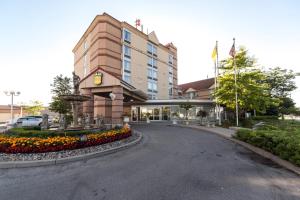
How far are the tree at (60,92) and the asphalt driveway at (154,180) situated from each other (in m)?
15.7

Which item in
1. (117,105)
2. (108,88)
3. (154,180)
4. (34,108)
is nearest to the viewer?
(154,180)

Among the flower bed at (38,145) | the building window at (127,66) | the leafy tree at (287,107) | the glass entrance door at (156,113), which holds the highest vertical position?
the building window at (127,66)

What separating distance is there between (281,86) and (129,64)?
30393 millimetres

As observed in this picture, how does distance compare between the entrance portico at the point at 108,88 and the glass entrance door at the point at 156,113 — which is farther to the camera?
the glass entrance door at the point at 156,113

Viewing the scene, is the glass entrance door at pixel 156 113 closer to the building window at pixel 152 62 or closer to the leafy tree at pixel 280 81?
the building window at pixel 152 62

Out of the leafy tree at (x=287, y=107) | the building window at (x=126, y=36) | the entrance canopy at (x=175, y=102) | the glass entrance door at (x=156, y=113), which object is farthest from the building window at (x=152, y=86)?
the leafy tree at (x=287, y=107)

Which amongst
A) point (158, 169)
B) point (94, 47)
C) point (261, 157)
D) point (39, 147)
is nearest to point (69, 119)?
point (39, 147)

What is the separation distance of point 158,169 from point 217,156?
363 cm

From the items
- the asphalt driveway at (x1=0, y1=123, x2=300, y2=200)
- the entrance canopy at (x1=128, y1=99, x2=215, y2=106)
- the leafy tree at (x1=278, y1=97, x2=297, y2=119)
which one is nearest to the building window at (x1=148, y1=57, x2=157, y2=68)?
the entrance canopy at (x1=128, y1=99, x2=215, y2=106)

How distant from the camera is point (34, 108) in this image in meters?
48.0

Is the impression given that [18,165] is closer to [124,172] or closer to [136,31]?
[124,172]

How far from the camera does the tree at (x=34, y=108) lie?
1900 inches

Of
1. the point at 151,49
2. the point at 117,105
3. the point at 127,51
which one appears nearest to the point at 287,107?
the point at 151,49

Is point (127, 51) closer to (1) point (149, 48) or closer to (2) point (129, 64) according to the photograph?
(2) point (129, 64)
